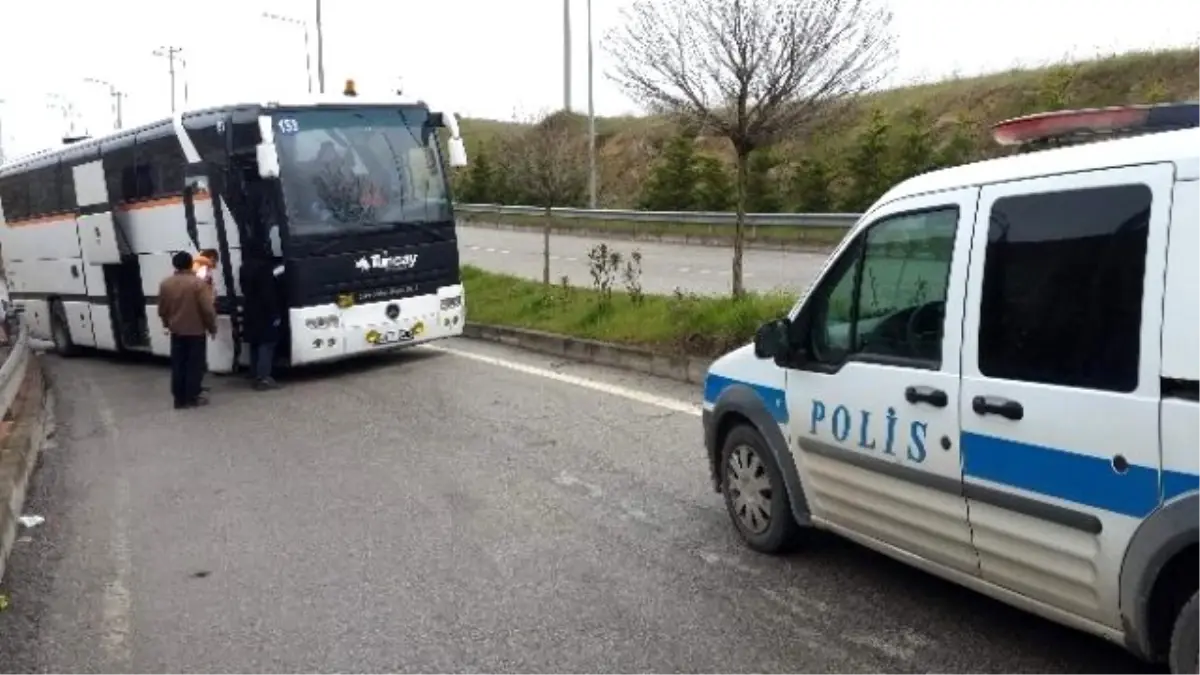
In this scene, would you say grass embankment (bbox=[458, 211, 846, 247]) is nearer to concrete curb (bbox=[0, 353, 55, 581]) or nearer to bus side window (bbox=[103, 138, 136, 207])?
bus side window (bbox=[103, 138, 136, 207])

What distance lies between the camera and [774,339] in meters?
4.96

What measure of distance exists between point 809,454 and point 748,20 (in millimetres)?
7466

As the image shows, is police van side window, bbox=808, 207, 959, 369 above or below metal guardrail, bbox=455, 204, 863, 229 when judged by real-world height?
above

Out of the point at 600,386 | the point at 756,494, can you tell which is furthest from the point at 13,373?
the point at 756,494

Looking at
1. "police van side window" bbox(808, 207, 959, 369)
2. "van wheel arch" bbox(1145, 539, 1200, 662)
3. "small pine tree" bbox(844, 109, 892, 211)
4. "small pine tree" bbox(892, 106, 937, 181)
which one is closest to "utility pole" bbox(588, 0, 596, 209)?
"small pine tree" bbox(844, 109, 892, 211)

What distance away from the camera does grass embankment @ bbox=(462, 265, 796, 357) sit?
11.1m

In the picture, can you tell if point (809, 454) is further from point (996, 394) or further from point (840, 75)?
point (840, 75)

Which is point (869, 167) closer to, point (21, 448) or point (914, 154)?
point (914, 154)

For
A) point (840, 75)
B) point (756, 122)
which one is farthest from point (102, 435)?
point (840, 75)

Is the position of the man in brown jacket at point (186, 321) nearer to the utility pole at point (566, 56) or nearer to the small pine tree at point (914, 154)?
the small pine tree at point (914, 154)

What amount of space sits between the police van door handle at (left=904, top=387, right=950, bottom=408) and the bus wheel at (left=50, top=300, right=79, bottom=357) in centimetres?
1654

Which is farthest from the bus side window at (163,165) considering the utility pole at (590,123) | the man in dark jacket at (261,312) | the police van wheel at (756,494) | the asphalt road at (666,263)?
the utility pole at (590,123)

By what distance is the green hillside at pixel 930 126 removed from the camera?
27766 millimetres

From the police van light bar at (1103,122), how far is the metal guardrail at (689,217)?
46.7 feet
